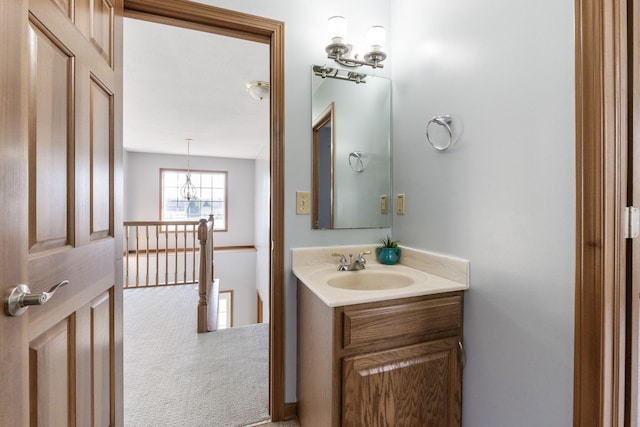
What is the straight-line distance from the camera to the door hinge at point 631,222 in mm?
879

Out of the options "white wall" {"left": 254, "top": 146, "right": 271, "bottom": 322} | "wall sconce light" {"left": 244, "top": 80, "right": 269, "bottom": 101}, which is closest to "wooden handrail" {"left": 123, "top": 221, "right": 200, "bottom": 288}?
"white wall" {"left": 254, "top": 146, "right": 271, "bottom": 322}

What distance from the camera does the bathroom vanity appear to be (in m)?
1.08

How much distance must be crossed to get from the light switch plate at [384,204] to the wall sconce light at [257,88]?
1759 mm

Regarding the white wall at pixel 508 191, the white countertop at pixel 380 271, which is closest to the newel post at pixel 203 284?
the white countertop at pixel 380 271

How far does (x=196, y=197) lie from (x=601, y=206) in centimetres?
702

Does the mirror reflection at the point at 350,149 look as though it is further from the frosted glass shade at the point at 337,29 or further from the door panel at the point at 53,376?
the door panel at the point at 53,376

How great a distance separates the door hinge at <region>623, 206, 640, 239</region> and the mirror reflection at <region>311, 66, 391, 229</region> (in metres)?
1.04

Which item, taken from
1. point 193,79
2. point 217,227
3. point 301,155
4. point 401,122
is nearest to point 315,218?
point 301,155

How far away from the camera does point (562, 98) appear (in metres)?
0.93

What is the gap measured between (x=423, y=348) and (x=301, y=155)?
1088 mm

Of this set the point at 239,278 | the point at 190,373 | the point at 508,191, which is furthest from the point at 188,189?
the point at 508,191

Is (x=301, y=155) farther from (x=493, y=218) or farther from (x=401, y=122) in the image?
(x=493, y=218)

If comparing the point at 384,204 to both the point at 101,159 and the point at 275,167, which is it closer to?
the point at 275,167

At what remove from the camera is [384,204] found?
178cm
